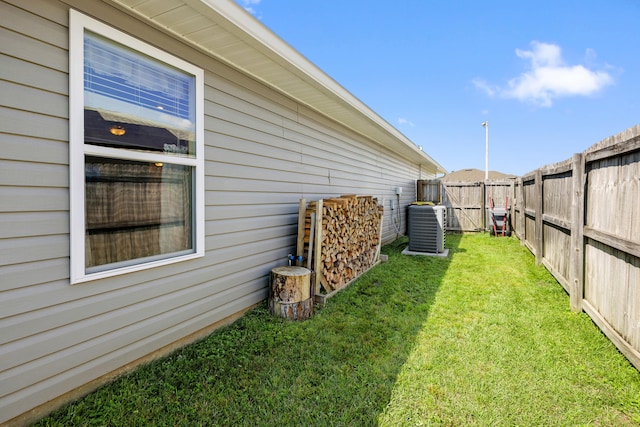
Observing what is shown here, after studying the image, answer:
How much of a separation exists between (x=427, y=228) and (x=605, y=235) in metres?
3.96

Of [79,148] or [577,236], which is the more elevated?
[79,148]

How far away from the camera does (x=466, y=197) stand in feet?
34.2

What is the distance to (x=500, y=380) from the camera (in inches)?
84.0

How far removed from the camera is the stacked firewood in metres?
3.87

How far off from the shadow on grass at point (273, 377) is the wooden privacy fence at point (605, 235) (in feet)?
5.12

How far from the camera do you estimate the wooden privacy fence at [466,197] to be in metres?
10.0

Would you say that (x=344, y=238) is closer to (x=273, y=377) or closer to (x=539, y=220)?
(x=273, y=377)

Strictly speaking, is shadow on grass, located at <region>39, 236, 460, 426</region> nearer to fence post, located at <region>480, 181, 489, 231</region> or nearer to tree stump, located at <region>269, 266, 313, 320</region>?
tree stump, located at <region>269, 266, 313, 320</region>

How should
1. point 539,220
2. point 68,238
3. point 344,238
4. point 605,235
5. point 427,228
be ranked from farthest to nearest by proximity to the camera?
point 427,228, point 539,220, point 344,238, point 605,235, point 68,238

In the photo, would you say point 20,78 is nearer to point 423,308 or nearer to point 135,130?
point 135,130

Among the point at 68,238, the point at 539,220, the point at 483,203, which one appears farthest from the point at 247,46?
the point at 483,203

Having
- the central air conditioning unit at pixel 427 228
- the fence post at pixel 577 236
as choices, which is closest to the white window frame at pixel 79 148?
the fence post at pixel 577 236

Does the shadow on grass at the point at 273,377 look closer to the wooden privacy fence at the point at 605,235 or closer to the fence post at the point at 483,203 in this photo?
the wooden privacy fence at the point at 605,235

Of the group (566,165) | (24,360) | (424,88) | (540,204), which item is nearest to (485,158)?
(424,88)
